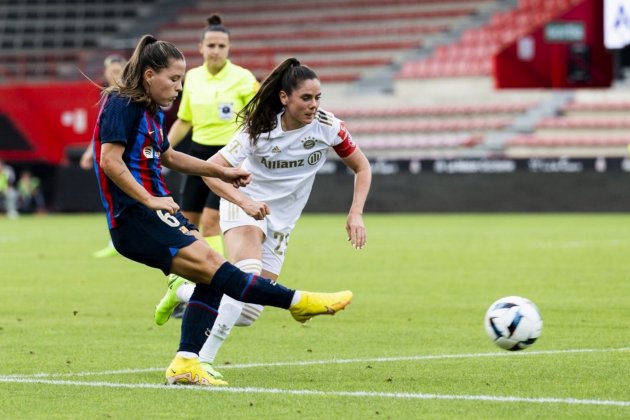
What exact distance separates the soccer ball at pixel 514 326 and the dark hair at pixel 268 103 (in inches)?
69.4

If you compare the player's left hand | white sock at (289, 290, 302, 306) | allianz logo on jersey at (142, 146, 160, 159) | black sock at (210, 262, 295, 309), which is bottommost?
white sock at (289, 290, 302, 306)

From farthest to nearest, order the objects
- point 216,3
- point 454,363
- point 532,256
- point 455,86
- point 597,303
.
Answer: point 216,3 < point 455,86 < point 532,256 < point 597,303 < point 454,363

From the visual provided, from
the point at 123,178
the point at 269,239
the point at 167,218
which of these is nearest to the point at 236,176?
the point at 167,218

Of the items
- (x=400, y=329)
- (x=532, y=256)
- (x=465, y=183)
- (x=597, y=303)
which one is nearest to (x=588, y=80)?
(x=465, y=183)

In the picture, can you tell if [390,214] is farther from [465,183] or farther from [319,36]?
[319,36]

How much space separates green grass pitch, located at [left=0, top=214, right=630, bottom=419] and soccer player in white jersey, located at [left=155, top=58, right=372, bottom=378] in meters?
0.67

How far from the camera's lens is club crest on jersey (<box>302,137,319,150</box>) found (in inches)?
313

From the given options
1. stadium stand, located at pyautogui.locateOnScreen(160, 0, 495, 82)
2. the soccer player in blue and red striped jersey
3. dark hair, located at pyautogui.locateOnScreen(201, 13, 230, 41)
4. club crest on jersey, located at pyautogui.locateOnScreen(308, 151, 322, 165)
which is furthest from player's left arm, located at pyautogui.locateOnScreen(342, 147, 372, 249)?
stadium stand, located at pyautogui.locateOnScreen(160, 0, 495, 82)

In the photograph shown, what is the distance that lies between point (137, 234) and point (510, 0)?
3300 cm

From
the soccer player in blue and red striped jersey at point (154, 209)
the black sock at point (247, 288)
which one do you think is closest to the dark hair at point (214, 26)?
the soccer player in blue and red striped jersey at point (154, 209)

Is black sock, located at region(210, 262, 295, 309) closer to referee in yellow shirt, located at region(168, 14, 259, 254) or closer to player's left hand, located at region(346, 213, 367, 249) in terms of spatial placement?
player's left hand, located at region(346, 213, 367, 249)

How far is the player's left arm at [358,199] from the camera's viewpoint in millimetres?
7469

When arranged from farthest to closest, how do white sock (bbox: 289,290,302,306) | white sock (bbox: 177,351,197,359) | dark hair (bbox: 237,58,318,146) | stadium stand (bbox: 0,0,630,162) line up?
1. stadium stand (bbox: 0,0,630,162)
2. dark hair (bbox: 237,58,318,146)
3. white sock (bbox: 177,351,197,359)
4. white sock (bbox: 289,290,302,306)

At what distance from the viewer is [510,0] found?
3847 centimetres
